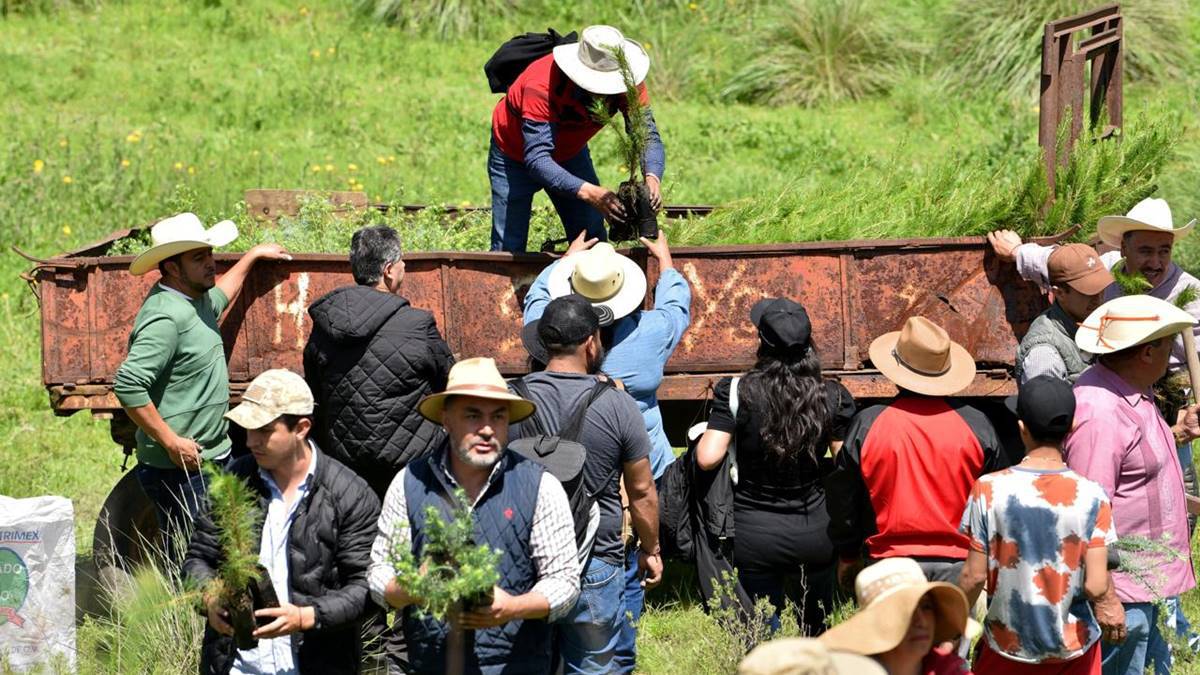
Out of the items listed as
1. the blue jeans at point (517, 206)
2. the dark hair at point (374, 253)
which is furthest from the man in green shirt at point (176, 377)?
the blue jeans at point (517, 206)

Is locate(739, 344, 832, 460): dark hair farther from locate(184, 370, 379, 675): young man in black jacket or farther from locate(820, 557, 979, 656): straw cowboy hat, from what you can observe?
locate(820, 557, 979, 656): straw cowboy hat

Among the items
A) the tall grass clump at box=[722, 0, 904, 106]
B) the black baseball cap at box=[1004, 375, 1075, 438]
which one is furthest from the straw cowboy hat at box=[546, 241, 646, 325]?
the tall grass clump at box=[722, 0, 904, 106]

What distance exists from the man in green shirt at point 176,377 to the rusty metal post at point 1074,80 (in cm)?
377

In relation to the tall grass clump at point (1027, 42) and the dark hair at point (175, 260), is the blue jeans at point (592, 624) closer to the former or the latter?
the dark hair at point (175, 260)

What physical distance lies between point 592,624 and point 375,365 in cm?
147

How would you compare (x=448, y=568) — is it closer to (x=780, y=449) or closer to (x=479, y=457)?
(x=479, y=457)

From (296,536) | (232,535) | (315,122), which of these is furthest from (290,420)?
(315,122)

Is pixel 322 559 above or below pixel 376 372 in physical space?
below

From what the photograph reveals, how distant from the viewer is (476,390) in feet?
14.9

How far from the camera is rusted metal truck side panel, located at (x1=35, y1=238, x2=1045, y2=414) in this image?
6730 millimetres

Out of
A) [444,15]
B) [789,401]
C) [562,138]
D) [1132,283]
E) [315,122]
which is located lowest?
[789,401]

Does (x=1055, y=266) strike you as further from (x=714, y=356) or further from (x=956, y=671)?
(x=956, y=671)

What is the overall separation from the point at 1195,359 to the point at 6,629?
14.8 ft

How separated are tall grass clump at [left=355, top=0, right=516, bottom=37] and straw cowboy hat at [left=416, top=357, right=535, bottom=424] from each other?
43.5ft
